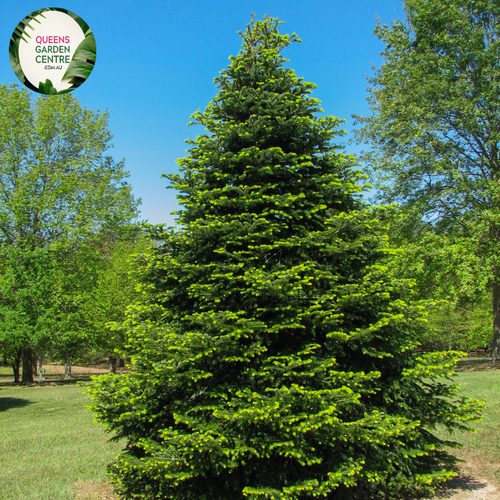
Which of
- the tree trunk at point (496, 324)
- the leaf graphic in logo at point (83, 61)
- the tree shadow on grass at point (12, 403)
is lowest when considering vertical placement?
the tree shadow on grass at point (12, 403)

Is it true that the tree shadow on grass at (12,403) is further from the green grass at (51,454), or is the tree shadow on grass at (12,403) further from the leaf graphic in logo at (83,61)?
the leaf graphic in logo at (83,61)

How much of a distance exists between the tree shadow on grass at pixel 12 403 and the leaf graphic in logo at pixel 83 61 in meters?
13.2

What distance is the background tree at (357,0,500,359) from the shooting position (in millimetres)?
17984

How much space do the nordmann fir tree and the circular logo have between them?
3.65 m

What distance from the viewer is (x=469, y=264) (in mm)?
17406

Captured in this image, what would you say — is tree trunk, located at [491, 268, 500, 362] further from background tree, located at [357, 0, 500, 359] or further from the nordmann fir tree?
the nordmann fir tree

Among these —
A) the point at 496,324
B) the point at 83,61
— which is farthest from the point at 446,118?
the point at 83,61

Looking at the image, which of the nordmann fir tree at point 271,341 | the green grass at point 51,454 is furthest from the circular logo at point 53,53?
the green grass at point 51,454

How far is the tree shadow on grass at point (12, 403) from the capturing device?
52.1 feet

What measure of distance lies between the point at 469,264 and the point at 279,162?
14.6 meters

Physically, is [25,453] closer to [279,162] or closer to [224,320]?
[224,320]

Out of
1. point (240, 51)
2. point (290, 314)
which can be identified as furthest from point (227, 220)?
point (240, 51)

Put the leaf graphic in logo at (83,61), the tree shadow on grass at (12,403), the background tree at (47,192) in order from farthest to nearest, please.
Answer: the background tree at (47,192), the tree shadow on grass at (12,403), the leaf graphic in logo at (83,61)

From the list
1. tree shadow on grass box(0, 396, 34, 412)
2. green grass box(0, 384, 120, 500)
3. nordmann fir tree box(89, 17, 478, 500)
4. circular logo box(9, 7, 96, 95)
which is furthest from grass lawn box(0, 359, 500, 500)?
circular logo box(9, 7, 96, 95)
